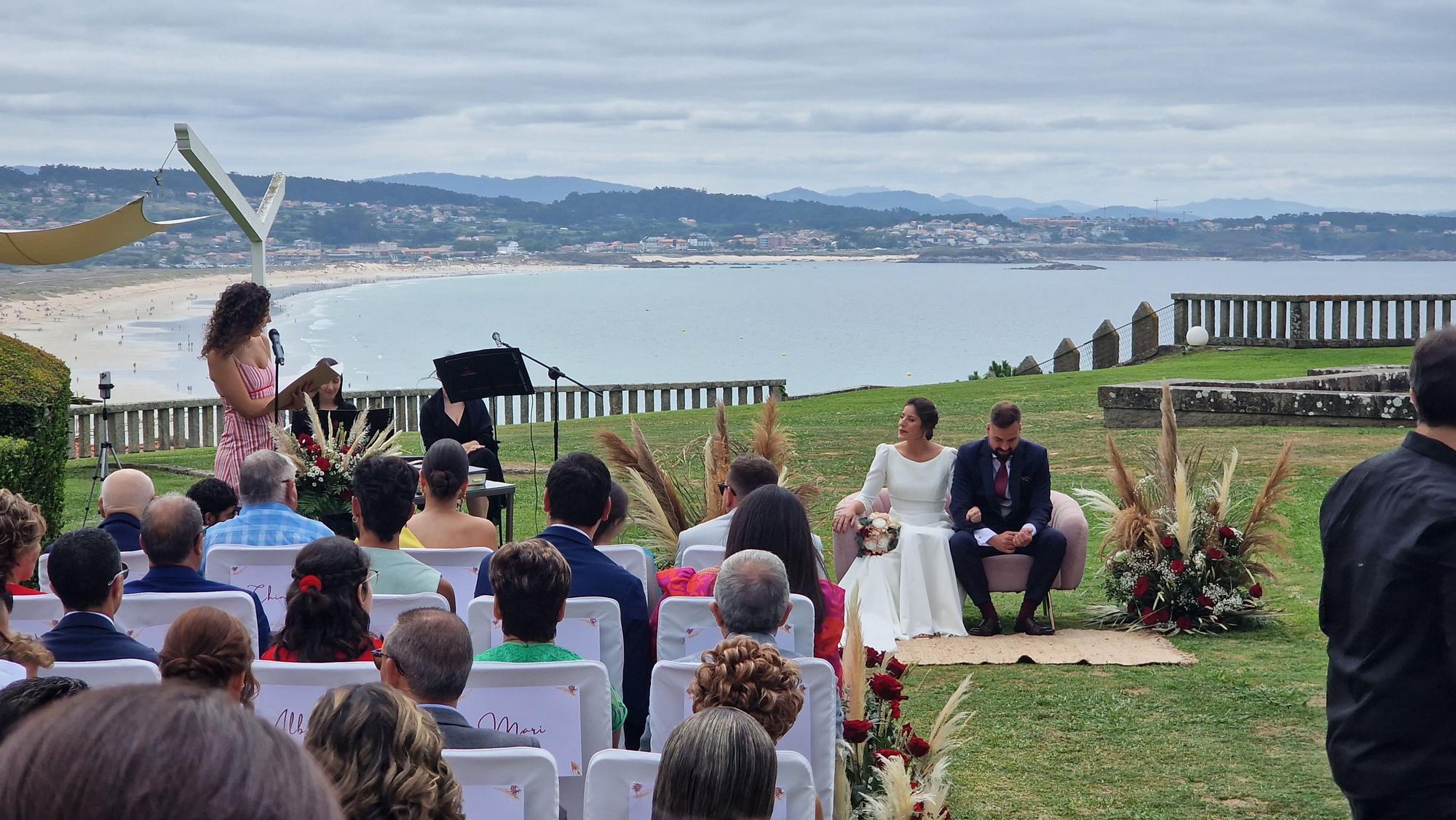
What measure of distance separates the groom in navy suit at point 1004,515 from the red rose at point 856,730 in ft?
13.9

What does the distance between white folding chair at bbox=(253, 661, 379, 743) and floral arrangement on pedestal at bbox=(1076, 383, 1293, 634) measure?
572cm

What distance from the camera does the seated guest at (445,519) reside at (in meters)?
6.95

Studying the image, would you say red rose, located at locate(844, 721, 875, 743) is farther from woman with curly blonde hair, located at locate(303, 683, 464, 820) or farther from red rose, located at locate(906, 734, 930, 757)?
woman with curly blonde hair, located at locate(303, 683, 464, 820)

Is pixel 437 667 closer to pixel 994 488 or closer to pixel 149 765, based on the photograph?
pixel 149 765

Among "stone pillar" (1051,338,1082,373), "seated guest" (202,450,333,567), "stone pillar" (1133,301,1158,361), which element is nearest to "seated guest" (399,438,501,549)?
"seated guest" (202,450,333,567)

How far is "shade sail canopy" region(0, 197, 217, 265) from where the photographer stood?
14.7 m

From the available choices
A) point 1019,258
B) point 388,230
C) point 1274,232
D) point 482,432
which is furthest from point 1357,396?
point 1019,258

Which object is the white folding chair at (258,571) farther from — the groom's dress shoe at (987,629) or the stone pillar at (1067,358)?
the stone pillar at (1067,358)

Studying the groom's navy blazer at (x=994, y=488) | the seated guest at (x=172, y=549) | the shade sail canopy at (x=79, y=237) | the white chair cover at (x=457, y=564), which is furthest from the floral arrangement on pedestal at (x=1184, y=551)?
the shade sail canopy at (x=79, y=237)

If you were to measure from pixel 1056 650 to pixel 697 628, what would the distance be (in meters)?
3.85

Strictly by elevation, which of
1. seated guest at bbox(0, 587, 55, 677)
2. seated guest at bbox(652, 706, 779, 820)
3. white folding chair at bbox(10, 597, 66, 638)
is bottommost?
white folding chair at bbox(10, 597, 66, 638)

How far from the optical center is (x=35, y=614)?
5.03m

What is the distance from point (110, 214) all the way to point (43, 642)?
1171 cm

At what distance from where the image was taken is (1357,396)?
1579 cm
